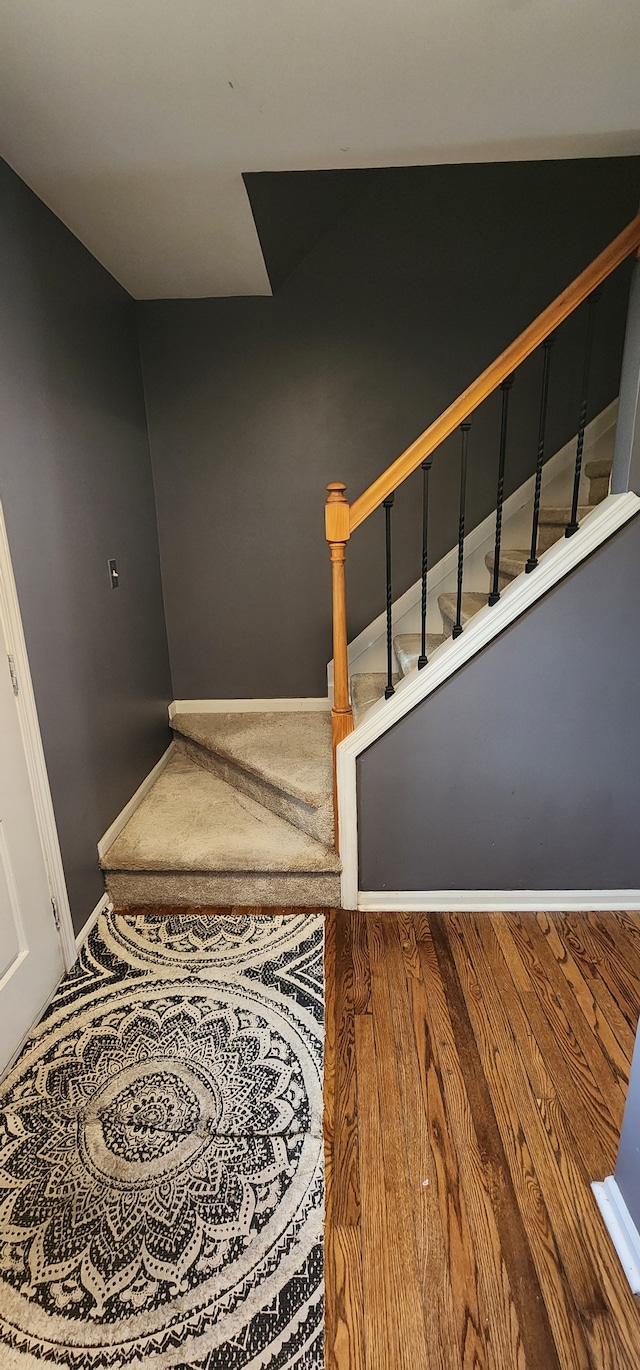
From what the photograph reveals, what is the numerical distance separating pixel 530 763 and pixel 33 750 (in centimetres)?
165

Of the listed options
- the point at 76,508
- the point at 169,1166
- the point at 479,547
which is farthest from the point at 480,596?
the point at 169,1166

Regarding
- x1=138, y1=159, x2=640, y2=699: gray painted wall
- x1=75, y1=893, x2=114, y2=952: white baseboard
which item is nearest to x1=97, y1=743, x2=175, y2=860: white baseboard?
x1=75, y1=893, x2=114, y2=952: white baseboard

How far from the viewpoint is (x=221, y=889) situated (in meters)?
2.26

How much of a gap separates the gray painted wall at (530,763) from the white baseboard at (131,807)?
40.0 inches

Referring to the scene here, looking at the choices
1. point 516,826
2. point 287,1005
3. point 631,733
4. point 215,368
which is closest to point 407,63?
point 215,368

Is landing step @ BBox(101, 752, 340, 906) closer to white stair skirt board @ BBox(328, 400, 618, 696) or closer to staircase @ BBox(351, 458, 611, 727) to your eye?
staircase @ BBox(351, 458, 611, 727)

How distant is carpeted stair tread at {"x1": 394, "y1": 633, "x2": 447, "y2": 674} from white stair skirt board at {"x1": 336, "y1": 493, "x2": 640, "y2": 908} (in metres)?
0.37

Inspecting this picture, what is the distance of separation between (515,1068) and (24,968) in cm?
142

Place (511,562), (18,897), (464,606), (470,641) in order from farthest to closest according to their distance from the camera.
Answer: (464,606) → (511,562) → (470,641) → (18,897)

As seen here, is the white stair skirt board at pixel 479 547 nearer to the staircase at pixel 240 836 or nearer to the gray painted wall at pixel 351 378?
the gray painted wall at pixel 351 378

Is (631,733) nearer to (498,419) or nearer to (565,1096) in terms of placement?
(565,1096)

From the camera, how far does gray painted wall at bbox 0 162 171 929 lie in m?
1.74

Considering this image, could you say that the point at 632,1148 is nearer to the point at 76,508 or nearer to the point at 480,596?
the point at 480,596

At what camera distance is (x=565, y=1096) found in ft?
4.91
